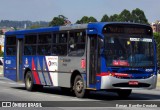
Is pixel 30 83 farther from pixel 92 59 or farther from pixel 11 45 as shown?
pixel 92 59

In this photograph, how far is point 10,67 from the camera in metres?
25.4

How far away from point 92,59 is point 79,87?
4.68 feet

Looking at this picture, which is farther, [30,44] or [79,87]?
[30,44]

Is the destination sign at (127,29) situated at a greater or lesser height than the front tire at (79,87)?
greater

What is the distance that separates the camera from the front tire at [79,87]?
1869 centimetres

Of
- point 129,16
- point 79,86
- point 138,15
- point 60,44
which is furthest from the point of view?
point 138,15

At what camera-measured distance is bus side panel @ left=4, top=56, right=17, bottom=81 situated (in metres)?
25.0

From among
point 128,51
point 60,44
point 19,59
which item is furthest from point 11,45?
point 128,51

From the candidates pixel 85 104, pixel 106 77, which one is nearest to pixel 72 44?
pixel 106 77

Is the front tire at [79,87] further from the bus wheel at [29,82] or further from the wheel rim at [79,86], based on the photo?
the bus wheel at [29,82]

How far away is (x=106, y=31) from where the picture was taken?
1789cm

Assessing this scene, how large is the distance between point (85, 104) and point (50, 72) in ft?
18.1

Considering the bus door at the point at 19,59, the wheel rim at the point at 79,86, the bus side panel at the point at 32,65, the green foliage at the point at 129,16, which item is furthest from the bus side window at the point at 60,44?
the green foliage at the point at 129,16

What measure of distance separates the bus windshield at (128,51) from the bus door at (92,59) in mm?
548
